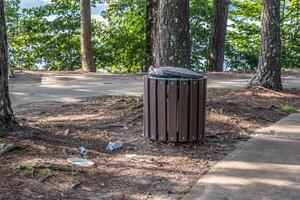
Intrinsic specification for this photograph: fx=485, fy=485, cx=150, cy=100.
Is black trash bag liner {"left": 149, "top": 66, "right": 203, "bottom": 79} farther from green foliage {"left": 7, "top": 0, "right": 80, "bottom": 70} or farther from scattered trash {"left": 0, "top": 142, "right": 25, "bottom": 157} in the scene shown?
green foliage {"left": 7, "top": 0, "right": 80, "bottom": 70}

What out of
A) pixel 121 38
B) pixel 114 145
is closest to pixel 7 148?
pixel 114 145

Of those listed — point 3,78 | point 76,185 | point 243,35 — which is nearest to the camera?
point 76,185

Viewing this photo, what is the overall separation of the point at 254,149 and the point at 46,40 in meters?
18.3

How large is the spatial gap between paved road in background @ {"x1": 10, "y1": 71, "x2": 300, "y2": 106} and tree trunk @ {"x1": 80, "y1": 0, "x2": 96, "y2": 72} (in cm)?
295

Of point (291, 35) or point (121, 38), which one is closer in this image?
point (121, 38)

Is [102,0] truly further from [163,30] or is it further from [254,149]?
[254,149]

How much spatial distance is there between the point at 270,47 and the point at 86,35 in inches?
364

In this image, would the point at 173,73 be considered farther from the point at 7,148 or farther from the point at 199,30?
the point at 199,30

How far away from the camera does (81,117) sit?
26.9ft

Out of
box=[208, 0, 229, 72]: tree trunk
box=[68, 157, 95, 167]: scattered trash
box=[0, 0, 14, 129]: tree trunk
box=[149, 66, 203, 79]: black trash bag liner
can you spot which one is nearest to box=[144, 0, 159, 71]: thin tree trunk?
box=[208, 0, 229, 72]: tree trunk

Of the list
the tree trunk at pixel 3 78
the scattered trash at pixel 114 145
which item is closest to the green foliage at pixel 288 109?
the scattered trash at pixel 114 145

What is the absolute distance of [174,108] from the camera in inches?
241

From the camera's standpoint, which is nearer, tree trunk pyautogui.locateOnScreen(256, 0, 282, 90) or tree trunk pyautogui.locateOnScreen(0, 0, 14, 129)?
tree trunk pyautogui.locateOnScreen(0, 0, 14, 129)

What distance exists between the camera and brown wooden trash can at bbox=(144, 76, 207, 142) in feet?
20.1
